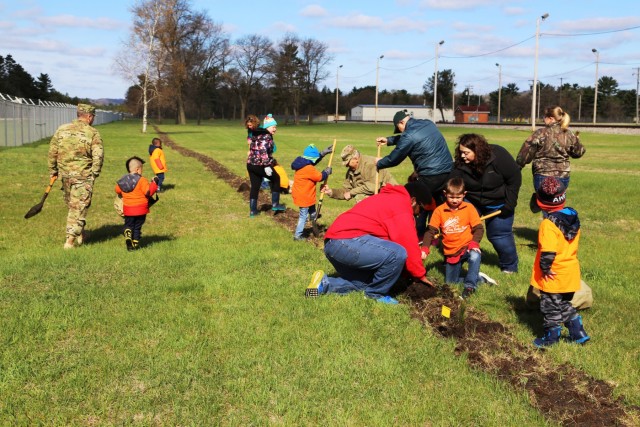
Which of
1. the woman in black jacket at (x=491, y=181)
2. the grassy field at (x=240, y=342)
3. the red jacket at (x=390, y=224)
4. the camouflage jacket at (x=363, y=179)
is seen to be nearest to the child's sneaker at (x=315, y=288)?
the grassy field at (x=240, y=342)

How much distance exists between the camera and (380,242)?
5.70 m

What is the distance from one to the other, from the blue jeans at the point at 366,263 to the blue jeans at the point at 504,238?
1956 mm

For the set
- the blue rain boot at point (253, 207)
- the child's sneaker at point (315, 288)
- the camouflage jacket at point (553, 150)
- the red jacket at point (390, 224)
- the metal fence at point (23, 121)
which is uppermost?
the metal fence at point (23, 121)

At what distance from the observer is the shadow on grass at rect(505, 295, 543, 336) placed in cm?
529

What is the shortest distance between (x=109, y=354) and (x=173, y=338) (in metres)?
0.54

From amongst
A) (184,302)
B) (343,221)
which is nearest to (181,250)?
(184,302)

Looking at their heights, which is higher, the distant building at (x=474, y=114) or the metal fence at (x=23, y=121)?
the distant building at (x=474, y=114)

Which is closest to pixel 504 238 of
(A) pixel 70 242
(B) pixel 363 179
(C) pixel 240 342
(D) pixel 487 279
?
(D) pixel 487 279

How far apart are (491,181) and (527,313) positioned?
1916 mm

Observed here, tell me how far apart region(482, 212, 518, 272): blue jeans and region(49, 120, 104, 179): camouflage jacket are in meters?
5.84

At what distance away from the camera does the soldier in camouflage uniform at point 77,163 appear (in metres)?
8.34

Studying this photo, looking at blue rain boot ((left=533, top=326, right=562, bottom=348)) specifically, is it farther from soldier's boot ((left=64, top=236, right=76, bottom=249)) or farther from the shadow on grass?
soldier's boot ((left=64, top=236, right=76, bottom=249))

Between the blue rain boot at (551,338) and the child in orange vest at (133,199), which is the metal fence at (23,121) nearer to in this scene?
the child in orange vest at (133,199)

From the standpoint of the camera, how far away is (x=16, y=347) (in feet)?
15.0
